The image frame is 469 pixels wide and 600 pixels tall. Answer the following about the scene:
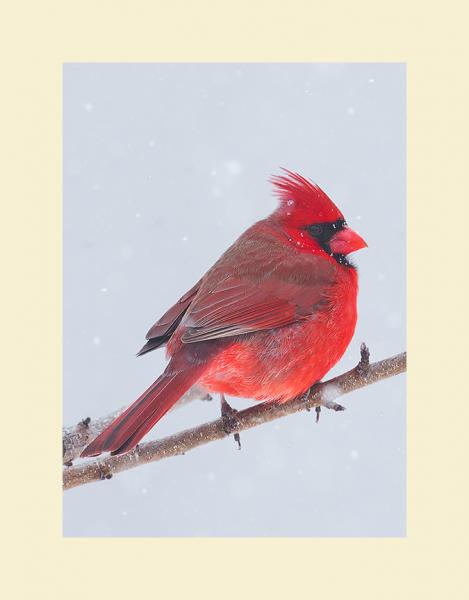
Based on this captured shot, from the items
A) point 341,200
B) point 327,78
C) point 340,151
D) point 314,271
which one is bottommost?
point 314,271

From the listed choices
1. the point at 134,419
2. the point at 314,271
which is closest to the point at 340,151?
the point at 314,271

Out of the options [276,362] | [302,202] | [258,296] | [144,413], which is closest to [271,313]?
[258,296]

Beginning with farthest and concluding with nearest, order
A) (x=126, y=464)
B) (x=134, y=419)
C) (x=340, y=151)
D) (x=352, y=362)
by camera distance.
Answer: (x=340, y=151), (x=352, y=362), (x=126, y=464), (x=134, y=419)

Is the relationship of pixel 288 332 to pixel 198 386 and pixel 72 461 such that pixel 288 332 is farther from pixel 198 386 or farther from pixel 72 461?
pixel 72 461

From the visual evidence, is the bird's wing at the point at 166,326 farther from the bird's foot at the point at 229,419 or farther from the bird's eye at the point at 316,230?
the bird's eye at the point at 316,230

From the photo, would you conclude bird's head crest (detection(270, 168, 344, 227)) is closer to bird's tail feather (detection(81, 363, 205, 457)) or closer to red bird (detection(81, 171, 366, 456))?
red bird (detection(81, 171, 366, 456))

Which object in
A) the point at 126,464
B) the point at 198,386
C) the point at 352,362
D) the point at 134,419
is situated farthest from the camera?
the point at 352,362

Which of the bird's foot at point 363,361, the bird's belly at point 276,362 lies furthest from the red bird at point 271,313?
the bird's foot at point 363,361
